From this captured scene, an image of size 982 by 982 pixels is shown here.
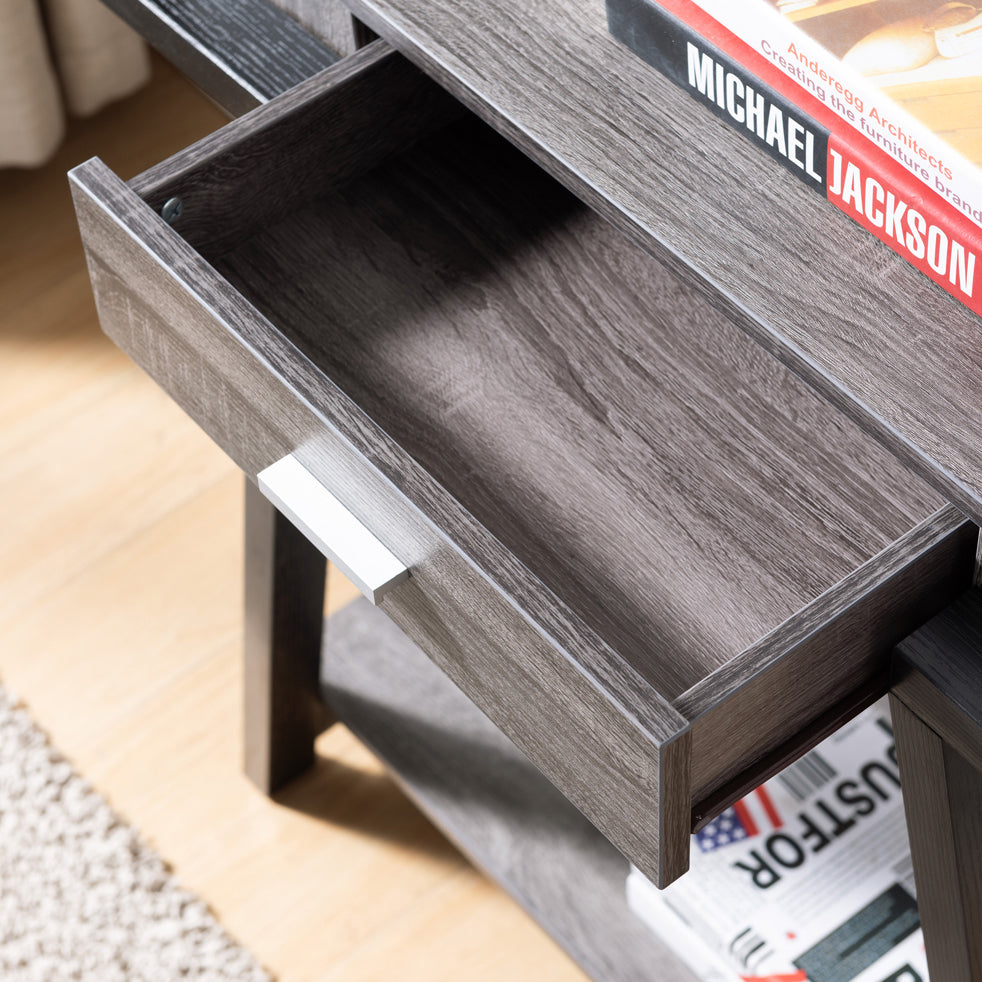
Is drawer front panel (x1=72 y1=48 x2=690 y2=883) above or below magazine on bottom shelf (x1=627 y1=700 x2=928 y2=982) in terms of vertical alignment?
above

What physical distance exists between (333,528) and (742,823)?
0.55 metres

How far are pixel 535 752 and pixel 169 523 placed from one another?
2.89 ft

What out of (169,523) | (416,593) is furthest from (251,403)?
(169,523)

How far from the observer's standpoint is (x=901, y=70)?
0.54 meters

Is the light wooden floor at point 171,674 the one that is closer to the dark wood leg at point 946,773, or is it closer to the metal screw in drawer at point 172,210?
the dark wood leg at point 946,773

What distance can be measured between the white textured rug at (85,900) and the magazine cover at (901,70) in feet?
2.88

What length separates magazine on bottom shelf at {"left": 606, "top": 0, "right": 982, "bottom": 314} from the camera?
1.81 feet

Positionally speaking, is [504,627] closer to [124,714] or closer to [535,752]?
[535,752]

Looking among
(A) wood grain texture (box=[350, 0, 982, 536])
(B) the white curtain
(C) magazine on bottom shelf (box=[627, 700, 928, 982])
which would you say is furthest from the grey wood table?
(B) the white curtain


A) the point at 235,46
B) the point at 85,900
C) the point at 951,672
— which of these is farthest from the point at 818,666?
the point at 85,900

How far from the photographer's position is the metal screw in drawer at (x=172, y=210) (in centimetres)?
74

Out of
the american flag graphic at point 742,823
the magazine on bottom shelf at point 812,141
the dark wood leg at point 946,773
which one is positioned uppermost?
the magazine on bottom shelf at point 812,141

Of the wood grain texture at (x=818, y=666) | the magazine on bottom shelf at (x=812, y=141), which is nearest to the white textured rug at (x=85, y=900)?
the wood grain texture at (x=818, y=666)

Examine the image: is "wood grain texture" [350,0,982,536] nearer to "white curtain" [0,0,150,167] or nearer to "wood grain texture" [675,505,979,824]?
"wood grain texture" [675,505,979,824]
